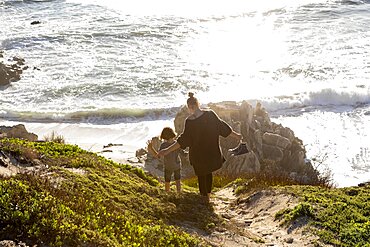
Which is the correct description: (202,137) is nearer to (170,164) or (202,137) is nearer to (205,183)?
(205,183)

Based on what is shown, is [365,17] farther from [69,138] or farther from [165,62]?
[69,138]

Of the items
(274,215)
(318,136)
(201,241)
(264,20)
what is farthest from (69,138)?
(264,20)

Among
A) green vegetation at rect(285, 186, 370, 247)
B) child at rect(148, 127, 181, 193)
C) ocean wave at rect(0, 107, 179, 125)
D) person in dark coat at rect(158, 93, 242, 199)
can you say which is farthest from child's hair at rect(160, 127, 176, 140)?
ocean wave at rect(0, 107, 179, 125)

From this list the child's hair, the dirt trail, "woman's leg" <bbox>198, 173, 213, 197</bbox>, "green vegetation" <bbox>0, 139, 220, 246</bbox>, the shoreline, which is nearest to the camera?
"green vegetation" <bbox>0, 139, 220, 246</bbox>

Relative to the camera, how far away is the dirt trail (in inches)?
293

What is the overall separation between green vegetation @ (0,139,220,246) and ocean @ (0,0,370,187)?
7.60 m

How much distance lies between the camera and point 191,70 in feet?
98.8

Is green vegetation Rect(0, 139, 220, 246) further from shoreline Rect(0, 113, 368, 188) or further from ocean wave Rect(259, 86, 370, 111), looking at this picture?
ocean wave Rect(259, 86, 370, 111)

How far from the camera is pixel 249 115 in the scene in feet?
54.5

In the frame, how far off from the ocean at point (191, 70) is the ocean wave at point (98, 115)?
0.05 meters

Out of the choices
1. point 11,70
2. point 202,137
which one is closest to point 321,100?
point 202,137

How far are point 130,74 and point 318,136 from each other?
1340 cm

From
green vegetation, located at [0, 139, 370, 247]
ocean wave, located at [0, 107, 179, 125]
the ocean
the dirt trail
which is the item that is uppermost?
green vegetation, located at [0, 139, 370, 247]

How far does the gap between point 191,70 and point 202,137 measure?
2180 cm
